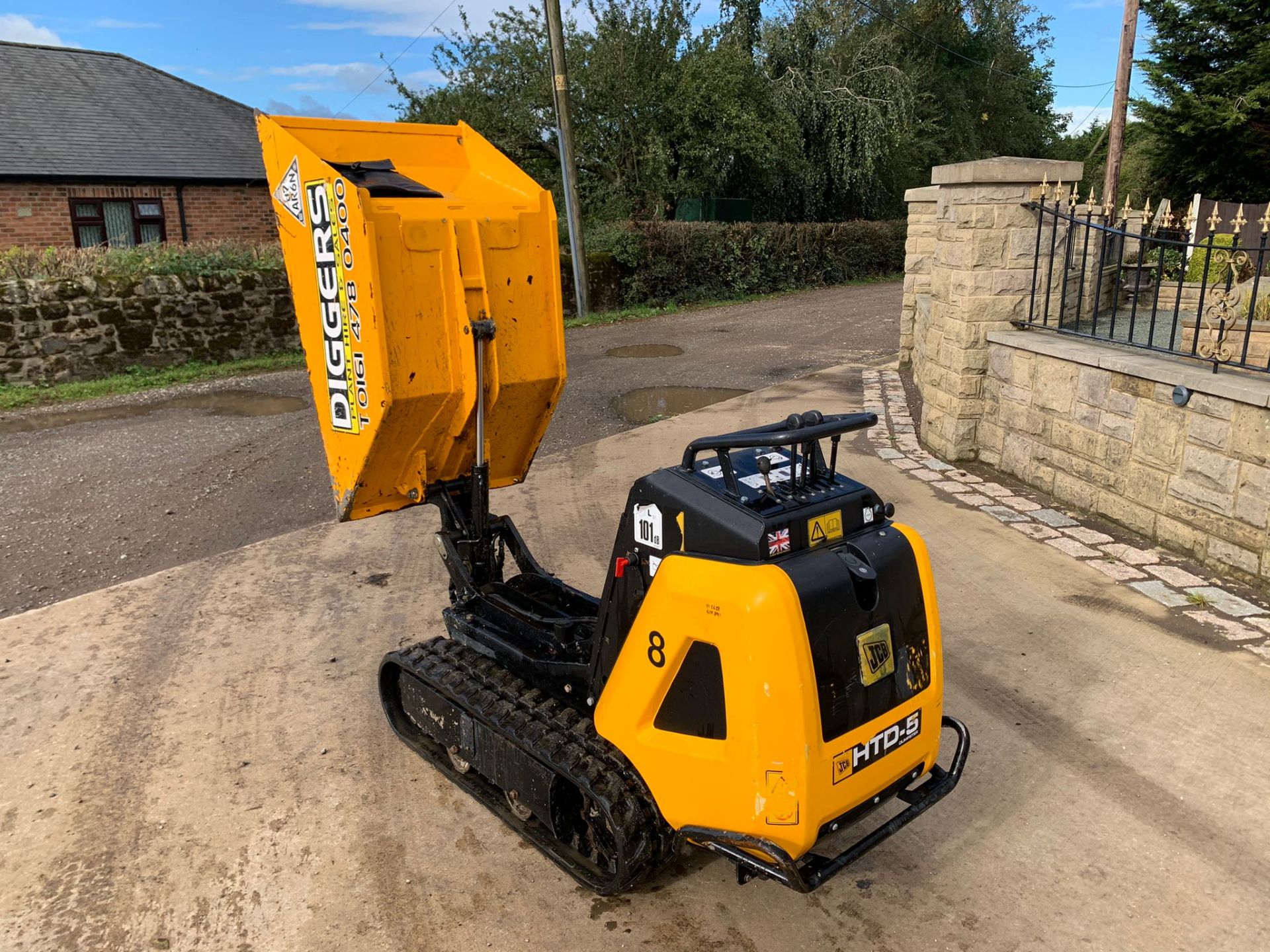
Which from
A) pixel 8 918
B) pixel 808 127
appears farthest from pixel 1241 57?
pixel 8 918

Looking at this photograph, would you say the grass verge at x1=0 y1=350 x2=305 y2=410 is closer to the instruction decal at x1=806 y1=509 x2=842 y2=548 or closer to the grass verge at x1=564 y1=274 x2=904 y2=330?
the grass verge at x1=564 y1=274 x2=904 y2=330

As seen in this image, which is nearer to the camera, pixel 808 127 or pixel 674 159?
pixel 674 159

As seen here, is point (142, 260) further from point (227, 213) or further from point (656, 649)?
point (656, 649)

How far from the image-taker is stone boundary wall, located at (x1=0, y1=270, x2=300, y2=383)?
38.4 feet

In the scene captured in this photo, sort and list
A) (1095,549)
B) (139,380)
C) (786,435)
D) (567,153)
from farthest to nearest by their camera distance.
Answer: (567,153), (139,380), (1095,549), (786,435)

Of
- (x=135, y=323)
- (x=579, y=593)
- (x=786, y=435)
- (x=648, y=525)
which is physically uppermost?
(x=786, y=435)

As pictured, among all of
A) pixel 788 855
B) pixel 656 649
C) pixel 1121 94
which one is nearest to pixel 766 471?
pixel 656 649

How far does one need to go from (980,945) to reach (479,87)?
2277 centimetres

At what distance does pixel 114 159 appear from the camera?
2047cm

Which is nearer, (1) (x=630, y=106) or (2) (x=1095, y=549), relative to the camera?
(2) (x=1095, y=549)

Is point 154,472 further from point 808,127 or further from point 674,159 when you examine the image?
point 808,127

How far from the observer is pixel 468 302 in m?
3.69

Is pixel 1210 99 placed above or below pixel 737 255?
above

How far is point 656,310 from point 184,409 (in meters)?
10.2
